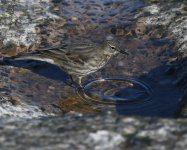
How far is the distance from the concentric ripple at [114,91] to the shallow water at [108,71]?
0.06 feet

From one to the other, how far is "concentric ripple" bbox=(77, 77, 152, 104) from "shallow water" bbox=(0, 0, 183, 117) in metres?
0.02

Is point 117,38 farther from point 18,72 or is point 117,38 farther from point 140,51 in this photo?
point 18,72

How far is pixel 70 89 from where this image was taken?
1071 centimetres

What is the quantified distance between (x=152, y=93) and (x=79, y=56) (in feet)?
5.89

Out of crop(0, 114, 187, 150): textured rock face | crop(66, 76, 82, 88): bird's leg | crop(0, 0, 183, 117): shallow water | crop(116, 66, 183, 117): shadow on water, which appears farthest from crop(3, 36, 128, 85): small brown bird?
crop(0, 114, 187, 150): textured rock face

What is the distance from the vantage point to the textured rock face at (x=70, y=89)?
5.68m

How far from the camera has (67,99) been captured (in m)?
10.2

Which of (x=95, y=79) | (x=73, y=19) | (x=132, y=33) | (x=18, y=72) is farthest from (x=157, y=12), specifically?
(x=18, y=72)

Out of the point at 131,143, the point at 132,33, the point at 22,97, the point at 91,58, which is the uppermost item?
the point at 132,33

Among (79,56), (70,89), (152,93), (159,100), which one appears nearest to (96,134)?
(159,100)

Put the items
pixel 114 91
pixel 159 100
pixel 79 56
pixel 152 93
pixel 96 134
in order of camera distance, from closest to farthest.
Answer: pixel 96 134 → pixel 159 100 → pixel 152 93 → pixel 114 91 → pixel 79 56

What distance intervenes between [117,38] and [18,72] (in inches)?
108

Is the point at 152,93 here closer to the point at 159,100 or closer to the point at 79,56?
the point at 159,100

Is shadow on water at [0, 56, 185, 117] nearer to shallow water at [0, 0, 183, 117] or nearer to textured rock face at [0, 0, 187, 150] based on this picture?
shallow water at [0, 0, 183, 117]
